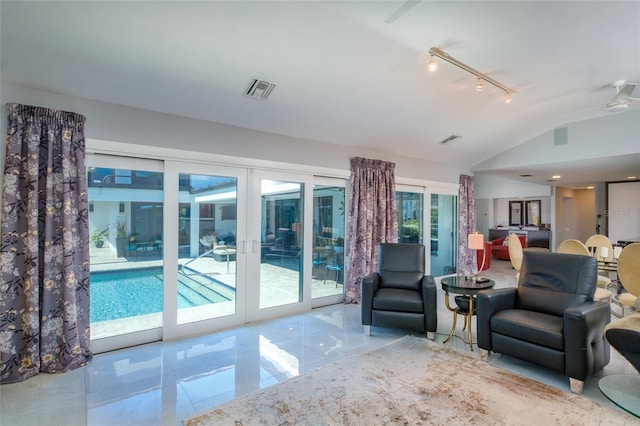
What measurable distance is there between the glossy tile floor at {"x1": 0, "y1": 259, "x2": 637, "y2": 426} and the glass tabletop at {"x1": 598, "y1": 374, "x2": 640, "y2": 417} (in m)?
0.75

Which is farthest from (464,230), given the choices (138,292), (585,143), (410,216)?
(138,292)

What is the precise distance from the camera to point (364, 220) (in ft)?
16.5

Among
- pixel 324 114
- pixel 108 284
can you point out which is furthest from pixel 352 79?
pixel 108 284

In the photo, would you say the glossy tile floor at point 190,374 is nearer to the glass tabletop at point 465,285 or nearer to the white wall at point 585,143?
the glass tabletop at point 465,285

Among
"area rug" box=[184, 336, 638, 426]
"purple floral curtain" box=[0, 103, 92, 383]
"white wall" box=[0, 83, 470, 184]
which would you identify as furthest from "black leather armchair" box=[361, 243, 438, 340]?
"purple floral curtain" box=[0, 103, 92, 383]

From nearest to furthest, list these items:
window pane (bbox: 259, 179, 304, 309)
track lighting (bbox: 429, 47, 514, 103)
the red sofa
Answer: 1. track lighting (bbox: 429, 47, 514, 103)
2. window pane (bbox: 259, 179, 304, 309)
3. the red sofa

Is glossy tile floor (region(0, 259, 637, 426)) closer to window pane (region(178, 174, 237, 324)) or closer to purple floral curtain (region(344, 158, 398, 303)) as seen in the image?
window pane (region(178, 174, 237, 324))

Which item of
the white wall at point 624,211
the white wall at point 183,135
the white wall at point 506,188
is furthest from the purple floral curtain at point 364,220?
the white wall at point 624,211

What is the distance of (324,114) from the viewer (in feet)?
13.2

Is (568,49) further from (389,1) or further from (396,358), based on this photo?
(396,358)

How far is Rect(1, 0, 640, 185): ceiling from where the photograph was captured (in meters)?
2.41

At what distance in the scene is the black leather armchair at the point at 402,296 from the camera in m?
3.55

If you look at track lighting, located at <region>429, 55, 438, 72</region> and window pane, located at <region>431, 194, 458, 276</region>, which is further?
window pane, located at <region>431, 194, 458, 276</region>

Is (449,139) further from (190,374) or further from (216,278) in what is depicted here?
(190,374)
